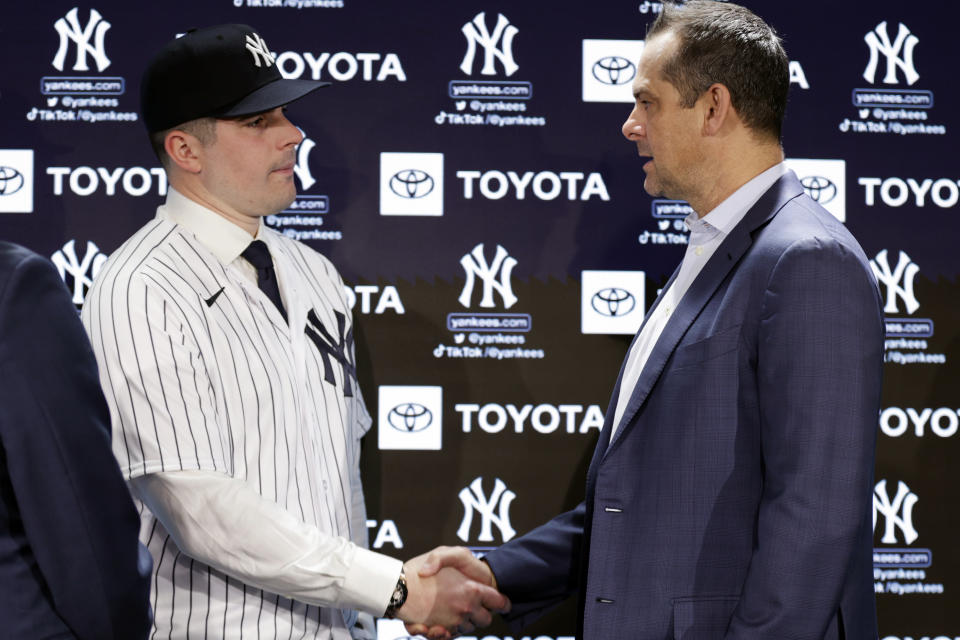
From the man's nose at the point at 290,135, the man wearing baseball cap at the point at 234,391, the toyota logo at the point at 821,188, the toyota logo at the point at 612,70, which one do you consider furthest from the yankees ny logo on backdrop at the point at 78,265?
the toyota logo at the point at 821,188

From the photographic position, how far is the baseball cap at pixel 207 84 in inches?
83.2

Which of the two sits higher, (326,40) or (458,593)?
(326,40)

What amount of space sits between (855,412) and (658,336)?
44 centimetres

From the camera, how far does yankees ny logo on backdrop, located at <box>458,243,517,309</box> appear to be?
276cm

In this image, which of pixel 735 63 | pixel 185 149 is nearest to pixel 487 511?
pixel 185 149

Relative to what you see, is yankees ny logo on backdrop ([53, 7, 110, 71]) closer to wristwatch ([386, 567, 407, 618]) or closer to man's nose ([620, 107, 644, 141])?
man's nose ([620, 107, 644, 141])

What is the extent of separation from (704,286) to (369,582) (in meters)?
0.91

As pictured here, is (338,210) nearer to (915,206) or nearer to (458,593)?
(458,593)

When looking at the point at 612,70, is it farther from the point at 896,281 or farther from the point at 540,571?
the point at 540,571

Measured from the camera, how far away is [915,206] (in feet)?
9.39

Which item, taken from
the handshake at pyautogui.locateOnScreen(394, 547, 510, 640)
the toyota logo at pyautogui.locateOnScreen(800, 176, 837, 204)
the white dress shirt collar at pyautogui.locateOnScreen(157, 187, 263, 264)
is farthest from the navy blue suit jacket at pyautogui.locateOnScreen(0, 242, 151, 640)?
the toyota logo at pyautogui.locateOnScreen(800, 176, 837, 204)

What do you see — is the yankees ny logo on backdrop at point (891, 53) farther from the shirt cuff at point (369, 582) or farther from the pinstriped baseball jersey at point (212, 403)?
the shirt cuff at point (369, 582)

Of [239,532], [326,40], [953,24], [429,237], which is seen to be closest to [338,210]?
[429,237]

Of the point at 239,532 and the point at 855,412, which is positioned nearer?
the point at 855,412
